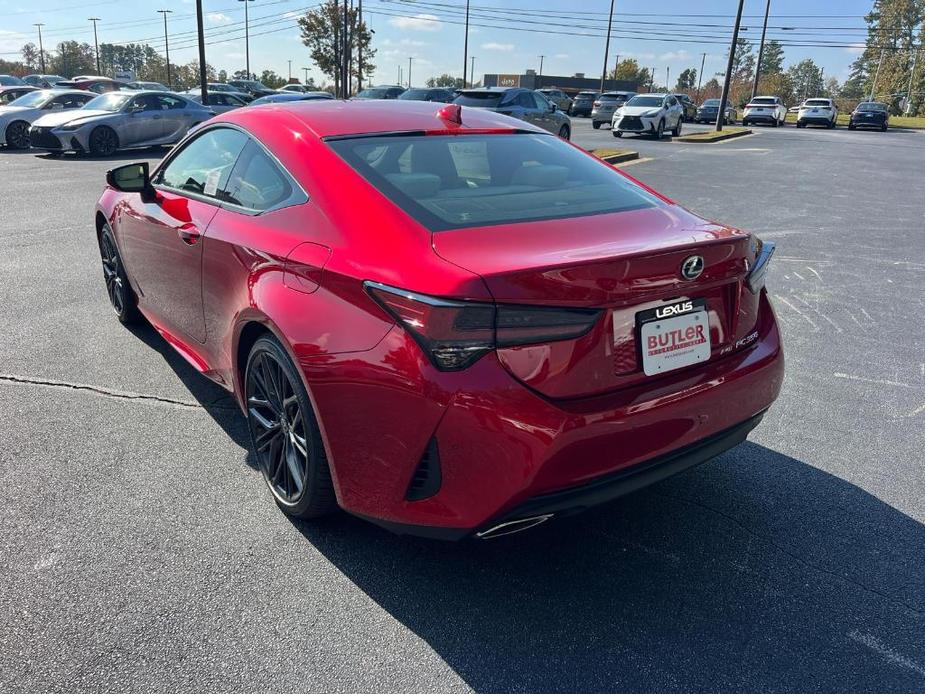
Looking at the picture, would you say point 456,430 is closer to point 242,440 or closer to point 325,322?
point 325,322

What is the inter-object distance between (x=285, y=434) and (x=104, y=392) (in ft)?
5.84

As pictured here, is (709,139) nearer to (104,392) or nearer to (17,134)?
(17,134)

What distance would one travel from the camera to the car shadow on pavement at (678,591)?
2.18 metres

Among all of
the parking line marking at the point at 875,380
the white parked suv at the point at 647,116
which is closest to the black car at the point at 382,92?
the white parked suv at the point at 647,116

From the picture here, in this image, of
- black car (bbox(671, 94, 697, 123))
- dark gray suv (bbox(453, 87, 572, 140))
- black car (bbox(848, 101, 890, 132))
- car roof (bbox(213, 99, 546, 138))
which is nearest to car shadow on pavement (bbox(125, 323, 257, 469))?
car roof (bbox(213, 99, 546, 138))

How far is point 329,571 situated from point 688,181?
12.0 m

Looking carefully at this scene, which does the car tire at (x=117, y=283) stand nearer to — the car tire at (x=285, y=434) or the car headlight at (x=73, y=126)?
the car tire at (x=285, y=434)

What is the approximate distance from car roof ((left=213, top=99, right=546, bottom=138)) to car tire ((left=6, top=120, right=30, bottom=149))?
17049 mm

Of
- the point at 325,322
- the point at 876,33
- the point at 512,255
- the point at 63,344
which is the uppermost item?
the point at 876,33

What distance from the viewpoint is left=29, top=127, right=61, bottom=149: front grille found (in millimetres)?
15328

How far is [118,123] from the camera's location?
52.7ft

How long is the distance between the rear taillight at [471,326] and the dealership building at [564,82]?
71585mm

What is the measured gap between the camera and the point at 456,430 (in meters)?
2.08

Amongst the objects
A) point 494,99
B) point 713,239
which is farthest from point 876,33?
point 713,239
